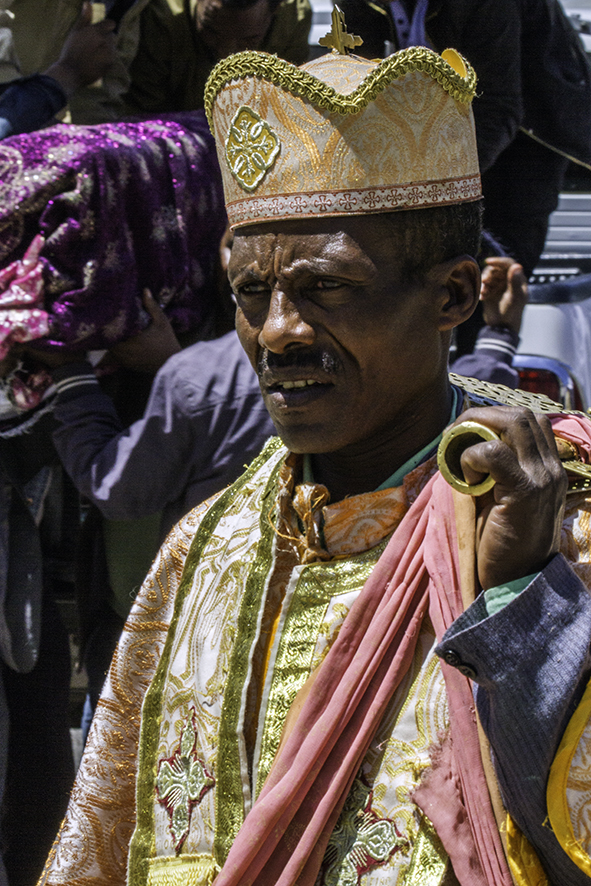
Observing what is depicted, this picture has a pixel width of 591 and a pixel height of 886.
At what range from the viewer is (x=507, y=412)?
1.15 m

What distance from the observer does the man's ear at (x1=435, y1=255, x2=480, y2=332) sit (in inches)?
60.1

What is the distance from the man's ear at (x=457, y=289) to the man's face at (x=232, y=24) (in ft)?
7.71

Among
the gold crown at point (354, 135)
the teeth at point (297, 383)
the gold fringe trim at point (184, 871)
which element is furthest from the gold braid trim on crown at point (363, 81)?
the gold fringe trim at point (184, 871)

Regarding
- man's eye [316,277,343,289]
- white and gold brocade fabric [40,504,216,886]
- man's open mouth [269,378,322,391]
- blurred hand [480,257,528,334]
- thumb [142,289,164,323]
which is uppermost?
man's eye [316,277,343,289]

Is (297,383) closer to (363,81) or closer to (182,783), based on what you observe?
(363,81)

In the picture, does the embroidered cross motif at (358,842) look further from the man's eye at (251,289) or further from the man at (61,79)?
the man at (61,79)

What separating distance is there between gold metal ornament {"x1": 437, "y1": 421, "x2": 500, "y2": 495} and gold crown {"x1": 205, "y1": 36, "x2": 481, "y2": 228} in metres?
0.45

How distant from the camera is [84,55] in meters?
3.71

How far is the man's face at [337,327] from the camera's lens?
1.47 m

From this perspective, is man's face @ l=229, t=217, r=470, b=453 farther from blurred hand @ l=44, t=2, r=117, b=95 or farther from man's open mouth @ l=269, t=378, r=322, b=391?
blurred hand @ l=44, t=2, r=117, b=95

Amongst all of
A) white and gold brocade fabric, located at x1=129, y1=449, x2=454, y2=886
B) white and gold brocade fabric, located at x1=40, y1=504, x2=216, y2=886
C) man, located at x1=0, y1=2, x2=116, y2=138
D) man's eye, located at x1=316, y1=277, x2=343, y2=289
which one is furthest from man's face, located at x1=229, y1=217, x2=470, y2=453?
man, located at x1=0, y1=2, x2=116, y2=138

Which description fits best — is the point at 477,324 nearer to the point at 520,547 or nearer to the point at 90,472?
the point at 90,472

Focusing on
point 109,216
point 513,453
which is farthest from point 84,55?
point 513,453

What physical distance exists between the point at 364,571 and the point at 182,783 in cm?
48
